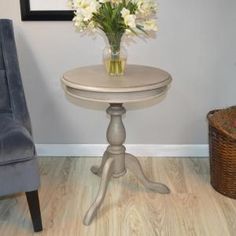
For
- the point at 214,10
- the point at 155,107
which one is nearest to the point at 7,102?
the point at 155,107

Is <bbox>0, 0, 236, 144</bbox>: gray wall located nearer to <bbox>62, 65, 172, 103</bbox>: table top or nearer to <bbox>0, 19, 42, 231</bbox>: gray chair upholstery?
<bbox>0, 19, 42, 231</bbox>: gray chair upholstery

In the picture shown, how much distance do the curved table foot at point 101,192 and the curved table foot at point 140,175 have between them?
131 millimetres

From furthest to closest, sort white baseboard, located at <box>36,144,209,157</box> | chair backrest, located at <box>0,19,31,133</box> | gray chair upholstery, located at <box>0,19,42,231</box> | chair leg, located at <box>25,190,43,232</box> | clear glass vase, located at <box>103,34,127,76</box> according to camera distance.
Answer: white baseboard, located at <box>36,144,209,157</box> < chair backrest, located at <box>0,19,31,133</box> < clear glass vase, located at <box>103,34,127,76</box> < chair leg, located at <box>25,190,43,232</box> < gray chair upholstery, located at <box>0,19,42,231</box>

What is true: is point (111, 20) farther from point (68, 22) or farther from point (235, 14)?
point (235, 14)

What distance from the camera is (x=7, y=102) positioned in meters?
1.99

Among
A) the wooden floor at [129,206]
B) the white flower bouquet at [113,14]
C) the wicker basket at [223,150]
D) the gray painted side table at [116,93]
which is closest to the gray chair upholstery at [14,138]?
the wooden floor at [129,206]

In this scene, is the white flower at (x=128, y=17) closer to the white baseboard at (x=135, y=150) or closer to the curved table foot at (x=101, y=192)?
the curved table foot at (x=101, y=192)

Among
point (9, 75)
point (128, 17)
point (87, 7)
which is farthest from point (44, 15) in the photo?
point (128, 17)

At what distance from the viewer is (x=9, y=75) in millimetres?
1957

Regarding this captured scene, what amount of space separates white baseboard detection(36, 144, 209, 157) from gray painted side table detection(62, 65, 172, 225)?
448 mm

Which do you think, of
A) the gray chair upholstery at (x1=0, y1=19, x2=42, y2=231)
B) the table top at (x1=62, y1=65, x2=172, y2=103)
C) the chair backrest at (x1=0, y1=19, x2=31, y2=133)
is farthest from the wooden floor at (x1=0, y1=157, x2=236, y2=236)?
the table top at (x1=62, y1=65, x2=172, y2=103)

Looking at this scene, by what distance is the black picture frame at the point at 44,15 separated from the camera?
2188 mm

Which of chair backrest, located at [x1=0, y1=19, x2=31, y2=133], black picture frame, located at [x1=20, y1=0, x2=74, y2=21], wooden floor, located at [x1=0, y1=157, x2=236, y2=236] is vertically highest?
black picture frame, located at [x1=20, y1=0, x2=74, y2=21]

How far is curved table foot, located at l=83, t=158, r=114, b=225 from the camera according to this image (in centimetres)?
181
